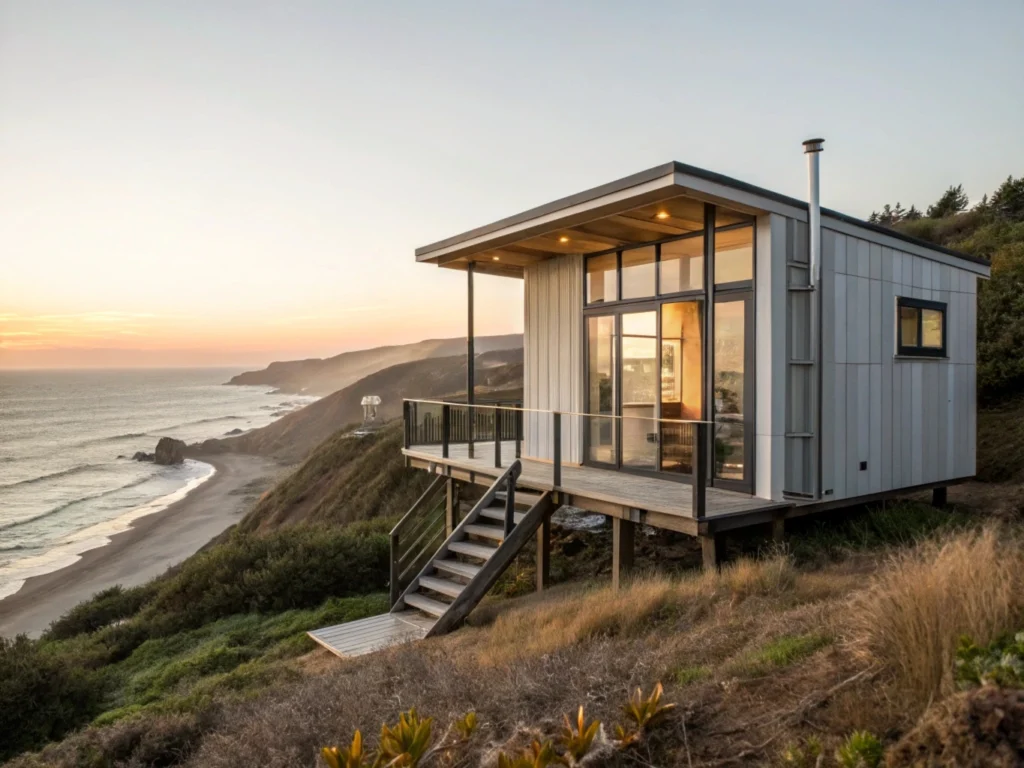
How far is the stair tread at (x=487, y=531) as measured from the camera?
25.2 ft

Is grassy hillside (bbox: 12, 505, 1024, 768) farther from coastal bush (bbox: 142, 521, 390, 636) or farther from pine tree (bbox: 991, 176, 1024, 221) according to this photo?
pine tree (bbox: 991, 176, 1024, 221)

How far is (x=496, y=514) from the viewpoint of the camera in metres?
8.01

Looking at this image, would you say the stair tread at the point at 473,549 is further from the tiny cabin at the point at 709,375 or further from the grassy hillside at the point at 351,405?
the grassy hillside at the point at 351,405

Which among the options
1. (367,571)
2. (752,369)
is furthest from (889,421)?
(367,571)

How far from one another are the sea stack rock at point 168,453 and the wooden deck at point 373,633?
40.5m

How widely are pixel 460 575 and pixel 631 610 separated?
2.92 m

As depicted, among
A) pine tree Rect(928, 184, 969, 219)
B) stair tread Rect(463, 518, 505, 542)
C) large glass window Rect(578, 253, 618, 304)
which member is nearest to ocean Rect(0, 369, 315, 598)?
stair tread Rect(463, 518, 505, 542)

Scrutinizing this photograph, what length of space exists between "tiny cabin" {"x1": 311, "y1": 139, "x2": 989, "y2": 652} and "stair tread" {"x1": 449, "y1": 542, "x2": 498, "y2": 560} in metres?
0.03

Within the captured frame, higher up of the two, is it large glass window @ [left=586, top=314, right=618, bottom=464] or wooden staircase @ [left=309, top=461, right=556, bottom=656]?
large glass window @ [left=586, top=314, right=618, bottom=464]

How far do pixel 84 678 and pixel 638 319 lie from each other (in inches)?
327

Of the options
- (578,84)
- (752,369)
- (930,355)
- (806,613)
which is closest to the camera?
(806,613)

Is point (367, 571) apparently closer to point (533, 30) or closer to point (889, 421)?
point (889, 421)

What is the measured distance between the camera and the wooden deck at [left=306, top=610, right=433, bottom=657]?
696 cm

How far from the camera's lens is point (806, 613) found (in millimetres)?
4238
